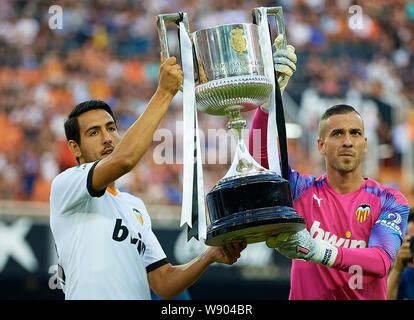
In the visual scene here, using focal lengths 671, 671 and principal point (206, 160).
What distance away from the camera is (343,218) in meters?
3.50

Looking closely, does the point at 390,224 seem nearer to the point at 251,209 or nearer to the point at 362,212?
the point at 362,212

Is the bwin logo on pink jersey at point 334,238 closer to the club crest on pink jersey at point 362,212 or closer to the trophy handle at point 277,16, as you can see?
the club crest on pink jersey at point 362,212

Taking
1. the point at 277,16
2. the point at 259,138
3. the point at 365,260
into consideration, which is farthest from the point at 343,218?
the point at 277,16

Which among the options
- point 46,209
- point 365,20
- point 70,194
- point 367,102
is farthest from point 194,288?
point 365,20

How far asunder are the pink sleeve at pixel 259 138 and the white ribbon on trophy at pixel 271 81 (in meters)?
0.18

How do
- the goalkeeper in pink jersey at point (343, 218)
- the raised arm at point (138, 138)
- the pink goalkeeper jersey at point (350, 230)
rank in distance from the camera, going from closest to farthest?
the raised arm at point (138, 138)
the goalkeeper in pink jersey at point (343, 218)
the pink goalkeeper jersey at point (350, 230)

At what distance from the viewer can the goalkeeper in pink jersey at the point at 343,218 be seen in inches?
127

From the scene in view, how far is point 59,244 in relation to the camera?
3.19 meters

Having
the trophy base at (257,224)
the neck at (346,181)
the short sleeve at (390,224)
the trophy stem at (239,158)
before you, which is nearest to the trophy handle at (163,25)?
the trophy stem at (239,158)

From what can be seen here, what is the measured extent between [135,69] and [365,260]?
734 cm

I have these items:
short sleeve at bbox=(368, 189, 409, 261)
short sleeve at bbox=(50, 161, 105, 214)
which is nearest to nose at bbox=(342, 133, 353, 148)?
short sleeve at bbox=(368, 189, 409, 261)

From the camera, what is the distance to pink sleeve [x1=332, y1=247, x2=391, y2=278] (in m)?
3.17
